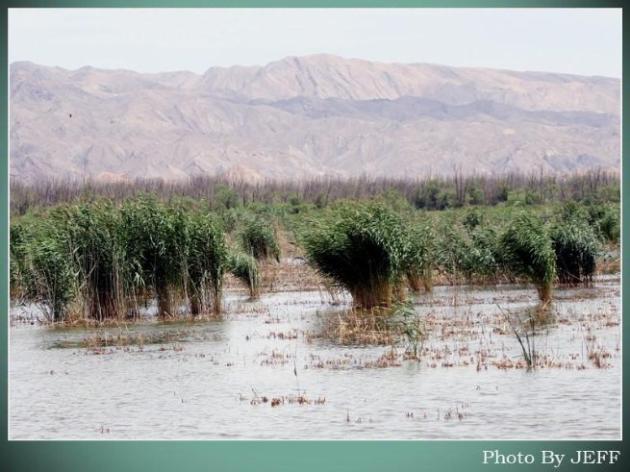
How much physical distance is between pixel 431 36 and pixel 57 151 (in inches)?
1913

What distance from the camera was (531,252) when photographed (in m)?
23.7

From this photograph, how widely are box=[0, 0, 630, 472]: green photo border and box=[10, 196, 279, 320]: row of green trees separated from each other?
33.2 feet

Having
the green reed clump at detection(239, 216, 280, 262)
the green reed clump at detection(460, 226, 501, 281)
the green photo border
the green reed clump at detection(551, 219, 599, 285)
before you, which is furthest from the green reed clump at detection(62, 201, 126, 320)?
the green reed clump at detection(239, 216, 280, 262)

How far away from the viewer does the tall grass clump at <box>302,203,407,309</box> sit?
850 inches

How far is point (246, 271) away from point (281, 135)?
14903 centimetres

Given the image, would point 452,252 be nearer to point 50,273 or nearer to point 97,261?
point 97,261

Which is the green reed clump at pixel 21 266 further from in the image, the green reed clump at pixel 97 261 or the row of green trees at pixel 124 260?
the green reed clump at pixel 97 261

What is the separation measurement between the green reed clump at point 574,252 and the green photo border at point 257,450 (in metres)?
14.7

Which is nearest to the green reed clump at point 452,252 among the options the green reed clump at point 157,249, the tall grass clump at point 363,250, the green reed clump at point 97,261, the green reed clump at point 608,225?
the tall grass clump at point 363,250

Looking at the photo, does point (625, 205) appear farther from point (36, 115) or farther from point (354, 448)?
point (36, 115)

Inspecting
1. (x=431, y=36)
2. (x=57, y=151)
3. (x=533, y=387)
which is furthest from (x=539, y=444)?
(x=57, y=151)

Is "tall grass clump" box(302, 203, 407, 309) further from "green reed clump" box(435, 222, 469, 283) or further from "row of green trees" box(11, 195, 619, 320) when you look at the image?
"green reed clump" box(435, 222, 469, 283)

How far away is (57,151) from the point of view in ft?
475

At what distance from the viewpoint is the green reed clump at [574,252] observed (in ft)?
83.7
